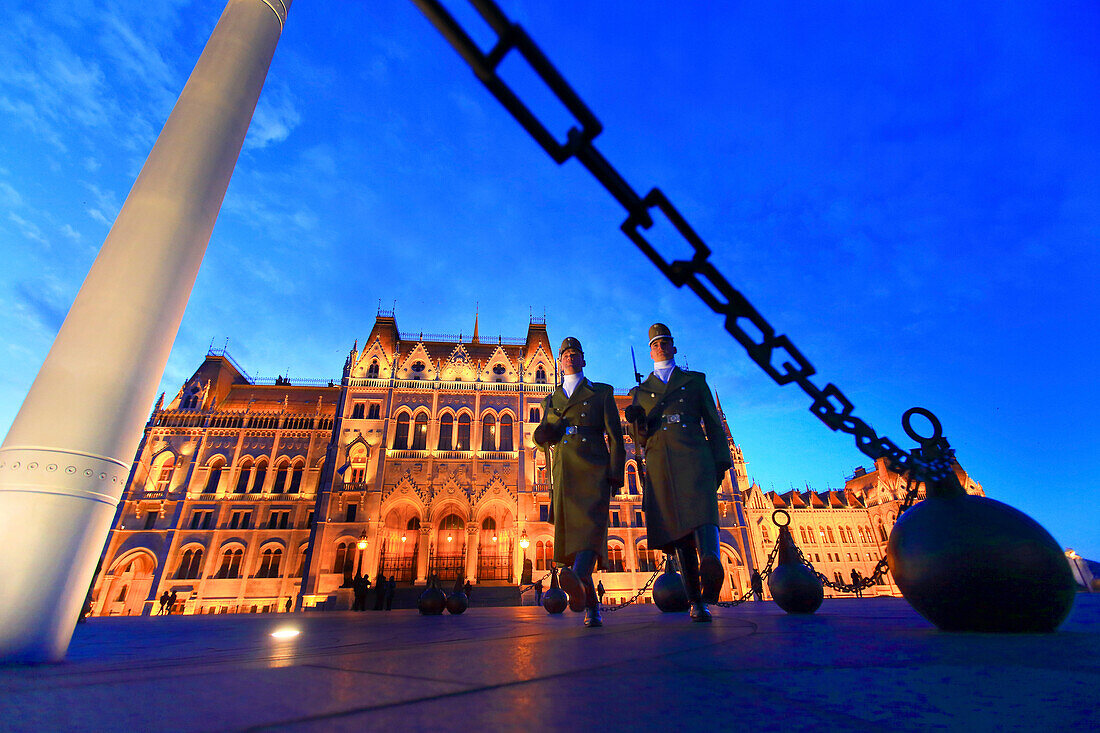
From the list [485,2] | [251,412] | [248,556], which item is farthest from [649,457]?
[251,412]

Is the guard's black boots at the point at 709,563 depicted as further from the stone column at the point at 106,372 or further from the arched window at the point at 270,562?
the arched window at the point at 270,562

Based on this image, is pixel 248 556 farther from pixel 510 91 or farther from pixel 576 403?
pixel 510 91

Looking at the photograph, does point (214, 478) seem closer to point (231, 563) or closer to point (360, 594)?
point (231, 563)

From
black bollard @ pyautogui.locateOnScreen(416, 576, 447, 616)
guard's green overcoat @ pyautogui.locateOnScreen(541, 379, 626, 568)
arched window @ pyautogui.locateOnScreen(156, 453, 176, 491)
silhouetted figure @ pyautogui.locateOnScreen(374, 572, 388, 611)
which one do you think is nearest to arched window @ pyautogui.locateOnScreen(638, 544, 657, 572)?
silhouetted figure @ pyautogui.locateOnScreen(374, 572, 388, 611)

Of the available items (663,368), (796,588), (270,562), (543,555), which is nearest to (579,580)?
(663,368)

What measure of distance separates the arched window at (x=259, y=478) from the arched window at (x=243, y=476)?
39 cm

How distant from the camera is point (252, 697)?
126 cm

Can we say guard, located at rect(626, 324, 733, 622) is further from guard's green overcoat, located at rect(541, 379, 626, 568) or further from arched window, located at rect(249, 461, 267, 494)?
arched window, located at rect(249, 461, 267, 494)

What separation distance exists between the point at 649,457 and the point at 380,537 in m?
23.7

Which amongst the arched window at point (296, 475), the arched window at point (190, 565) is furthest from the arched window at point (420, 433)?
the arched window at point (190, 565)

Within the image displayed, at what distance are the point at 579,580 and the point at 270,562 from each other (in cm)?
3129

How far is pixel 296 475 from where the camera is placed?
3191 centimetres

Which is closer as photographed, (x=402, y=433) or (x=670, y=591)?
(x=670, y=591)

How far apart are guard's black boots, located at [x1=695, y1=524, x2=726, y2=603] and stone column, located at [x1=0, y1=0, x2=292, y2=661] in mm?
3746
